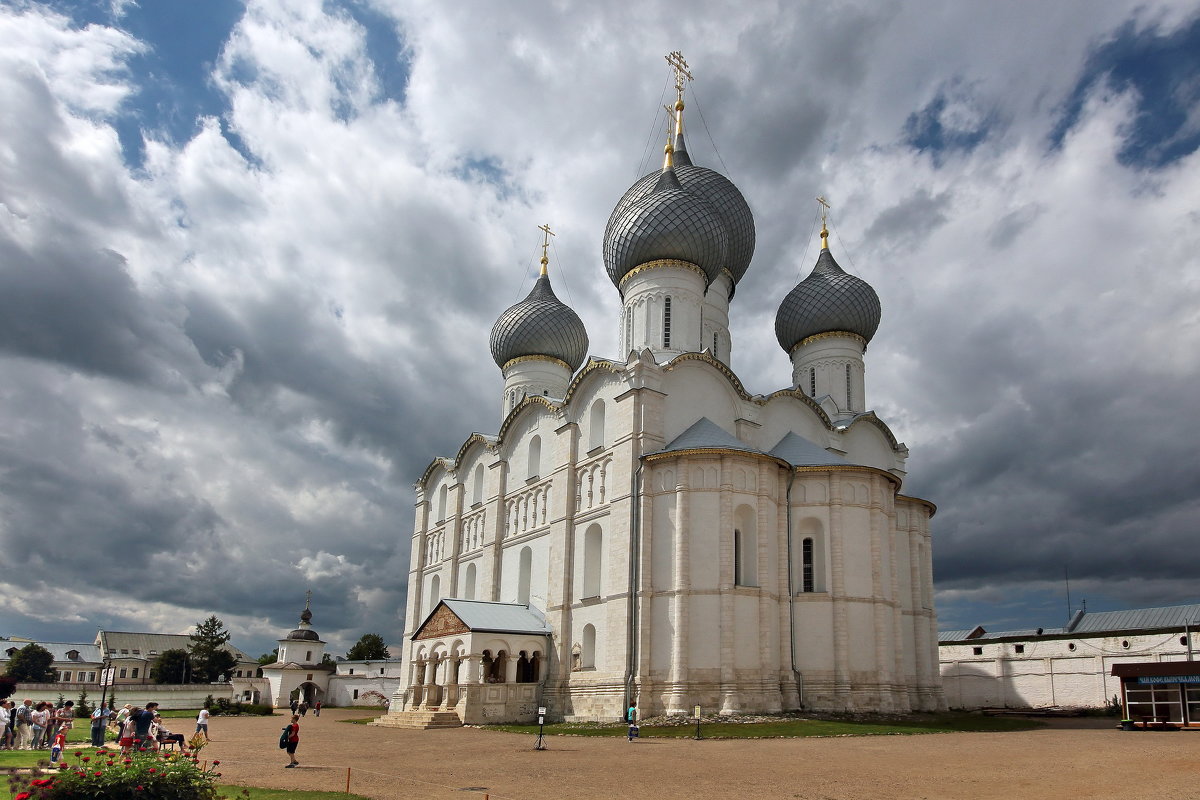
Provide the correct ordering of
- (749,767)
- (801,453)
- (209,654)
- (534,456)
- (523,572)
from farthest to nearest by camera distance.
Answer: (209,654)
(534,456)
(523,572)
(801,453)
(749,767)

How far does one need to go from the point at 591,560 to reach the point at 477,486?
1038cm

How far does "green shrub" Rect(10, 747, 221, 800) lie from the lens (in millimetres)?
7430

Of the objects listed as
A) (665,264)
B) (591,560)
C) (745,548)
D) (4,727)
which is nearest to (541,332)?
(665,264)

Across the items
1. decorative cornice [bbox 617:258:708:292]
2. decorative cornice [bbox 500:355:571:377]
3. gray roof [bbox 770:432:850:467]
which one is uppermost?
decorative cornice [bbox 617:258:708:292]

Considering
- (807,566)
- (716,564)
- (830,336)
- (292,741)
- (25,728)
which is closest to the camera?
(292,741)

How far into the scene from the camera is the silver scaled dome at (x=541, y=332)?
124 ft

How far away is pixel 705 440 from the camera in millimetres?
25281

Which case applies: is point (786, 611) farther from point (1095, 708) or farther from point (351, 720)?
point (351, 720)

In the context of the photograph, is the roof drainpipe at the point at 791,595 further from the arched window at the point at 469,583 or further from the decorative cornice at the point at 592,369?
the arched window at the point at 469,583

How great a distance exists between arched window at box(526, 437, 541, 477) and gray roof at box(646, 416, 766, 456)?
7.37 meters

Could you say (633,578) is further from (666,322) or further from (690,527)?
(666,322)

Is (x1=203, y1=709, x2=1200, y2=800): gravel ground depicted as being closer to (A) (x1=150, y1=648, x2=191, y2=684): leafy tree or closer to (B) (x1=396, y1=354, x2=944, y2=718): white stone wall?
(B) (x1=396, y1=354, x2=944, y2=718): white stone wall

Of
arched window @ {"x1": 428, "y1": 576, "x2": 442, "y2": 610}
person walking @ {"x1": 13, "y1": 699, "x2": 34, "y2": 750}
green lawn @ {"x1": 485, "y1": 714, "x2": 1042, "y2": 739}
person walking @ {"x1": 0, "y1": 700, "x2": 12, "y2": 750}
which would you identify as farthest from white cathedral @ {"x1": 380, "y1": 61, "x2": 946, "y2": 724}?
person walking @ {"x1": 0, "y1": 700, "x2": 12, "y2": 750}

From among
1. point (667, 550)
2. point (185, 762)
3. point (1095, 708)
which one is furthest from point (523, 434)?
point (185, 762)
